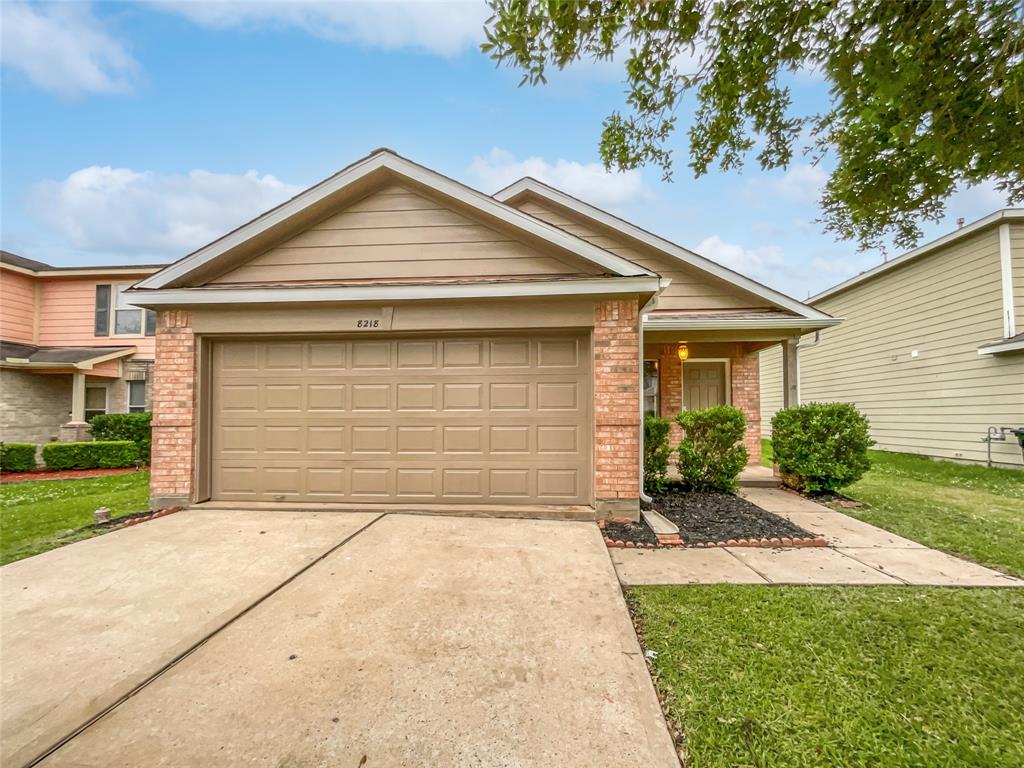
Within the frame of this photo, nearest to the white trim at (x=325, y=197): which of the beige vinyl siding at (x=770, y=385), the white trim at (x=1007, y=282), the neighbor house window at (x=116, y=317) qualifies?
the neighbor house window at (x=116, y=317)

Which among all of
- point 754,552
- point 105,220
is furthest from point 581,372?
point 105,220

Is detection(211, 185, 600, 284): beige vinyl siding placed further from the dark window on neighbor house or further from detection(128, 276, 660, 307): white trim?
the dark window on neighbor house

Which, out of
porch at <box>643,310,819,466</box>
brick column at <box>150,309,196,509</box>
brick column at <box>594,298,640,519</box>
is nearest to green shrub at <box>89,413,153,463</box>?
brick column at <box>150,309,196,509</box>

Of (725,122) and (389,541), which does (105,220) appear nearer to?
(389,541)

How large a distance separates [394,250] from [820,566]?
5.96m

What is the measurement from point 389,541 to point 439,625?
1.74 m

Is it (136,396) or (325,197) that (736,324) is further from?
(136,396)

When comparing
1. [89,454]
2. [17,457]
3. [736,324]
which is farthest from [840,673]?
[17,457]

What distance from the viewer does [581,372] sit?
5441mm

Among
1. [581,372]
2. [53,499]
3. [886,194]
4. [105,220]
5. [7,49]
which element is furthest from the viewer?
[105,220]

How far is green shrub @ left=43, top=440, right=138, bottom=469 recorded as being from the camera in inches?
397

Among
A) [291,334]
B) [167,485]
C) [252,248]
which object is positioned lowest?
[167,485]

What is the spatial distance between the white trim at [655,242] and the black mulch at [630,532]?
5.53 m

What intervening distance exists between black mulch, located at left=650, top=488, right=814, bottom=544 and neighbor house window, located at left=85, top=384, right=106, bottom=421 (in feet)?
49.6
